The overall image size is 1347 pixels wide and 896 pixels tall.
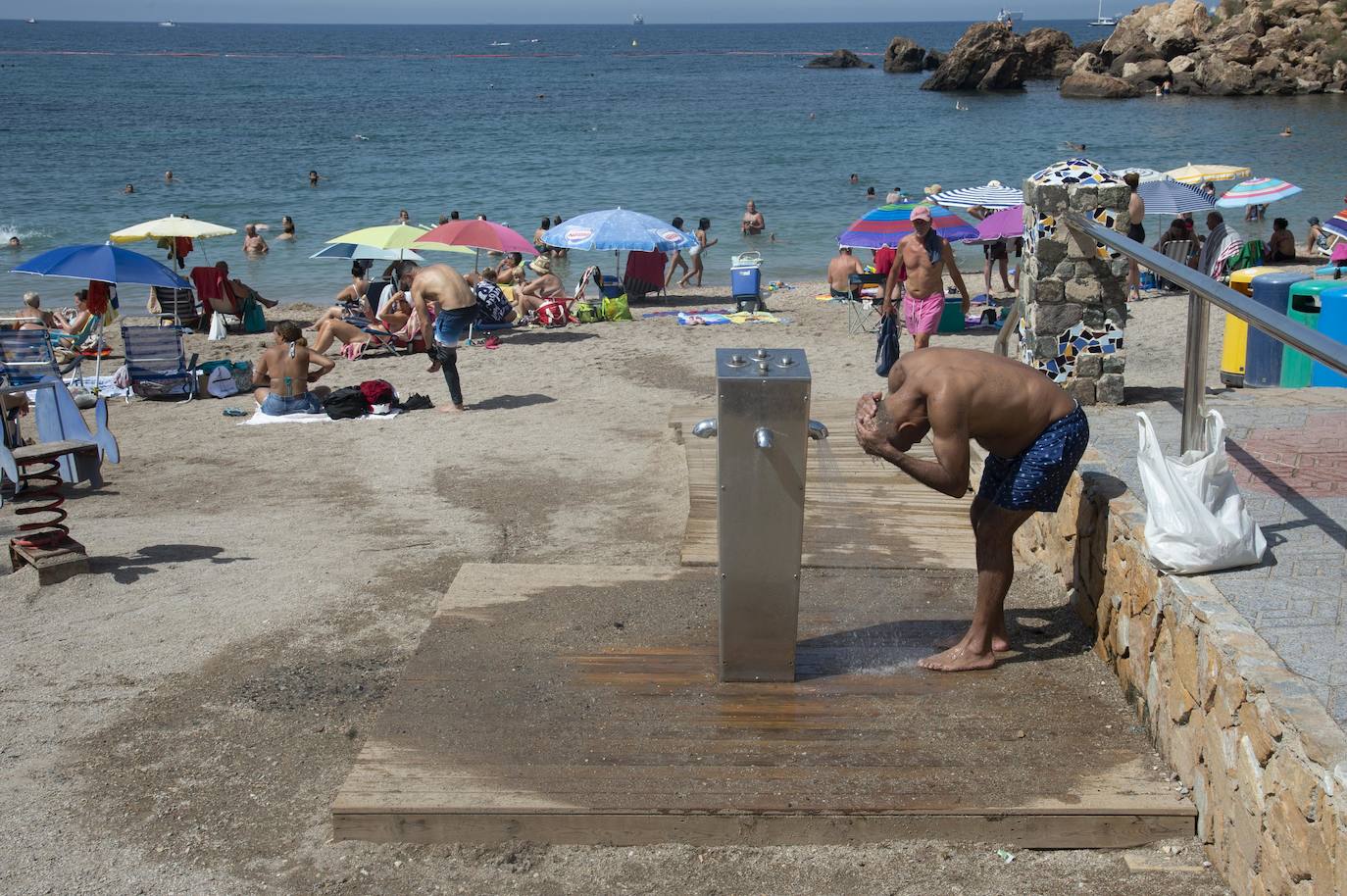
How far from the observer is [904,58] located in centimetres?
9206

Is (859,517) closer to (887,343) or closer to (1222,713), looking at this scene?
(1222,713)

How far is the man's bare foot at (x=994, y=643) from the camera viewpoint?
15.8 feet

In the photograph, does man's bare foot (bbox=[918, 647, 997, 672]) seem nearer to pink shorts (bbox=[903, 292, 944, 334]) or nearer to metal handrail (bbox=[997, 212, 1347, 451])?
metal handrail (bbox=[997, 212, 1347, 451])

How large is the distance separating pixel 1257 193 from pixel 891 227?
6224 mm

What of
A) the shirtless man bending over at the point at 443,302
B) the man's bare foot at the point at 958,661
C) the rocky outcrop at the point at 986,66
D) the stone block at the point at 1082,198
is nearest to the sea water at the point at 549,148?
the rocky outcrop at the point at 986,66

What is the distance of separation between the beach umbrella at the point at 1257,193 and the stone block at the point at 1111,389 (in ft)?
37.9

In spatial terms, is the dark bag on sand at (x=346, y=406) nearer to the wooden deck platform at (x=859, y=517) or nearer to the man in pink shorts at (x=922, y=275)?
the wooden deck platform at (x=859, y=517)

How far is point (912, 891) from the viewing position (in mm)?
3701

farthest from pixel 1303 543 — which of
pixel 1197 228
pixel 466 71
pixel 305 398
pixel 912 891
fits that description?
pixel 466 71

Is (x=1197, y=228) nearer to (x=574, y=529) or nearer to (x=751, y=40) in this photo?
(x=574, y=529)

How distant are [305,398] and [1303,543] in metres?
8.76

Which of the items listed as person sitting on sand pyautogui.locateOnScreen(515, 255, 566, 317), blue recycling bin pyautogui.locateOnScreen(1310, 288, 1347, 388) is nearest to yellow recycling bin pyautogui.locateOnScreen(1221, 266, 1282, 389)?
blue recycling bin pyautogui.locateOnScreen(1310, 288, 1347, 388)

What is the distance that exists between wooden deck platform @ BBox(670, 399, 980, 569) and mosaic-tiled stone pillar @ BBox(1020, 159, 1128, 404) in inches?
33.1

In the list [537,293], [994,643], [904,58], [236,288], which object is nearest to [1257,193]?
[537,293]
